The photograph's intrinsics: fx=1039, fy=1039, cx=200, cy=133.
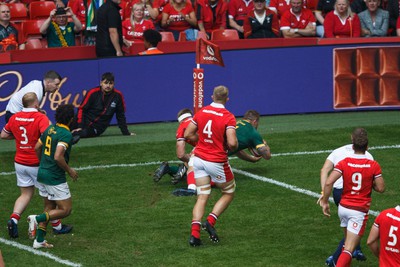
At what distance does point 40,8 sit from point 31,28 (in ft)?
3.24

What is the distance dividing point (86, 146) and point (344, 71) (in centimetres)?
598

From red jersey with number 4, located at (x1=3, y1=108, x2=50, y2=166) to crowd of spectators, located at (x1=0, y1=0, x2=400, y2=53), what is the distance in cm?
863

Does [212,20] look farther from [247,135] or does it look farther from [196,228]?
[196,228]

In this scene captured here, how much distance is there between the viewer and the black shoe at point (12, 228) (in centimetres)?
1398

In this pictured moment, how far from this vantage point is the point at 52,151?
13.3 metres

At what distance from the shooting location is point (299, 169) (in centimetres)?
1786

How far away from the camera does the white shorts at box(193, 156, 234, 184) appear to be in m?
13.5

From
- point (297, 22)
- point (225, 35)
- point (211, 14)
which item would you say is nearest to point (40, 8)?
point (211, 14)

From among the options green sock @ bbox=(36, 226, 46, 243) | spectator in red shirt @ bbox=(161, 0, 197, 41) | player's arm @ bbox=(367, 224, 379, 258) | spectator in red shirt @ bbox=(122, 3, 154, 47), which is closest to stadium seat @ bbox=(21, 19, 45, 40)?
spectator in red shirt @ bbox=(122, 3, 154, 47)

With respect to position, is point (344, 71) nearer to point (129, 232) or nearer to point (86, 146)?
point (86, 146)

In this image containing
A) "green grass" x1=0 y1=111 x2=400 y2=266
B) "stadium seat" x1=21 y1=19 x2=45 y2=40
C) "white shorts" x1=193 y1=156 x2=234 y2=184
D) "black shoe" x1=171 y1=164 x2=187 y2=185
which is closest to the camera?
"green grass" x1=0 y1=111 x2=400 y2=266

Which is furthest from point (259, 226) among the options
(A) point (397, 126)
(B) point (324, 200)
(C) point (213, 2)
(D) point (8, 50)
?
(C) point (213, 2)

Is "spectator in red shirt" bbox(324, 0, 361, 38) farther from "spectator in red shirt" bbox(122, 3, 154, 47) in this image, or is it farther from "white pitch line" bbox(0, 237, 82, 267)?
"white pitch line" bbox(0, 237, 82, 267)

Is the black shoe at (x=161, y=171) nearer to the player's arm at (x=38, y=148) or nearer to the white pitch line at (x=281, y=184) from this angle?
the white pitch line at (x=281, y=184)
